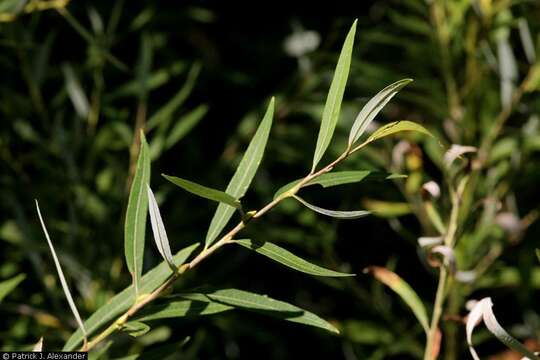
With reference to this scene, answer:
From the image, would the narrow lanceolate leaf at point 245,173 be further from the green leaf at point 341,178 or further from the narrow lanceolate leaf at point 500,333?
the narrow lanceolate leaf at point 500,333

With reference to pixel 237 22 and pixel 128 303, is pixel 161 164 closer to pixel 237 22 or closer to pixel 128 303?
pixel 237 22

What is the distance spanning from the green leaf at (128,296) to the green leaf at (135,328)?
5cm

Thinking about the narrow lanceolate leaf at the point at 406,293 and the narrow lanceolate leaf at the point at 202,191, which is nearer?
the narrow lanceolate leaf at the point at 202,191

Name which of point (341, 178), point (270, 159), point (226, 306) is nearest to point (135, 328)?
point (226, 306)

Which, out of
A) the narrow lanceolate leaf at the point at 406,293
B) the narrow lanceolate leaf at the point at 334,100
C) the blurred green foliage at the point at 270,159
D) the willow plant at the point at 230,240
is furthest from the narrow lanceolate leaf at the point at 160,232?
the blurred green foliage at the point at 270,159

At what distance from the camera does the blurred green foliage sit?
1.01 m

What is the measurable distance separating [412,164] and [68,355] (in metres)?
0.44

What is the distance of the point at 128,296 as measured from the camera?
2.06ft

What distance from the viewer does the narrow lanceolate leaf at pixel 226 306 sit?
58 centimetres

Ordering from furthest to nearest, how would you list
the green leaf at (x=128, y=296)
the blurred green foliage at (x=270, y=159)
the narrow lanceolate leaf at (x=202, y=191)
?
the blurred green foliage at (x=270, y=159), the green leaf at (x=128, y=296), the narrow lanceolate leaf at (x=202, y=191)

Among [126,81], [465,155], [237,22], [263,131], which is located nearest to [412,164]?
[465,155]

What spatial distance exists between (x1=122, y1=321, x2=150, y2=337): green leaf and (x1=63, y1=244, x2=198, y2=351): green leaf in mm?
A: 45

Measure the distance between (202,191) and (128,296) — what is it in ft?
0.49

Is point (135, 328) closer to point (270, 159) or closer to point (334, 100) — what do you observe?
point (334, 100)
